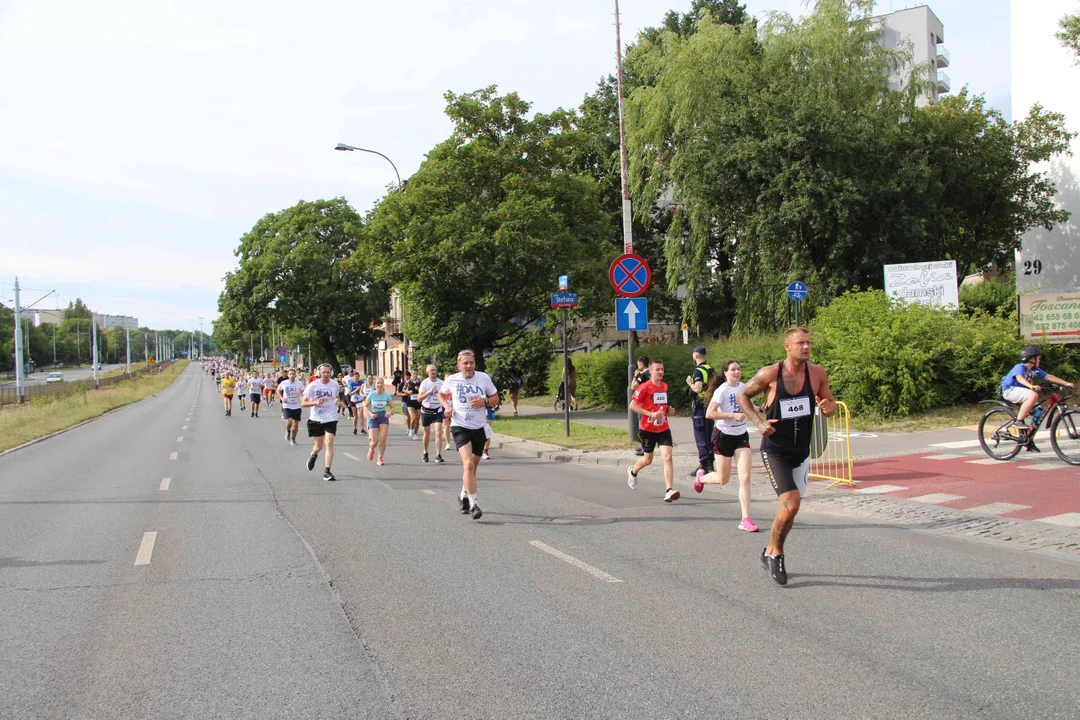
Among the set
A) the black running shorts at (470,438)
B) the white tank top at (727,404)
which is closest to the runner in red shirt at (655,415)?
the white tank top at (727,404)

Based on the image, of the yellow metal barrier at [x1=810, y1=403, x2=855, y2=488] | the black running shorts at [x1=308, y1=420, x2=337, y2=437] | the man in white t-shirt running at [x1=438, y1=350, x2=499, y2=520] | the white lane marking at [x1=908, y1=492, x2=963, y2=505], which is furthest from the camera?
the black running shorts at [x1=308, y1=420, x2=337, y2=437]

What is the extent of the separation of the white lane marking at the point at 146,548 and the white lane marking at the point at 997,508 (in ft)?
25.7

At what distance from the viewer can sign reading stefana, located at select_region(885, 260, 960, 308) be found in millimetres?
18891

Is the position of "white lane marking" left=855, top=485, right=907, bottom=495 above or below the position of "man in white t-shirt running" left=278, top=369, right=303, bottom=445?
below

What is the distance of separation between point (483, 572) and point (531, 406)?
76.7ft

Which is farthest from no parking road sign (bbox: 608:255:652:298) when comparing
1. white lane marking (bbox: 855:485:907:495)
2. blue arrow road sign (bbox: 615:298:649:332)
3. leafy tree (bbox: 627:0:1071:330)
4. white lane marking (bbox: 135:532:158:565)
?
leafy tree (bbox: 627:0:1071:330)

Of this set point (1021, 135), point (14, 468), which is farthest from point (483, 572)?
point (1021, 135)

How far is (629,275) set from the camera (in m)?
14.5

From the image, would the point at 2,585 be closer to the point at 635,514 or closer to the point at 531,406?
the point at 635,514

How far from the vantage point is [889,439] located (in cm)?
1427

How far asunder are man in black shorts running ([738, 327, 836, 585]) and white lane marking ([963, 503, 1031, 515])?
11.8 feet

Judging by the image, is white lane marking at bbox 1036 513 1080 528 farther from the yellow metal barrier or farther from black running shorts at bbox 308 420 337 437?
black running shorts at bbox 308 420 337 437

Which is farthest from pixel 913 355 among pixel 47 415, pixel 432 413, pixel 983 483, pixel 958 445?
pixel 47 415

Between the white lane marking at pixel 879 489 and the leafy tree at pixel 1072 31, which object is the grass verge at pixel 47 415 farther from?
the leafy tree at pixel 1072 31
